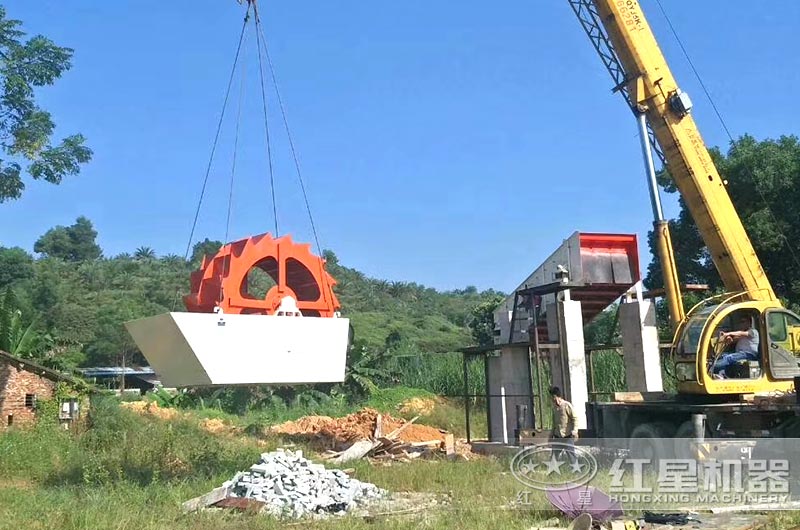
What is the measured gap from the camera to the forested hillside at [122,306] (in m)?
35.5

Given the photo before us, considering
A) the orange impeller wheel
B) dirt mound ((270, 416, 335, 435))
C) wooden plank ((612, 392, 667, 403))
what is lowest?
dirt mound ((270, 416, 335, 435))

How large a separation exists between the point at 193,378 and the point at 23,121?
784 cm

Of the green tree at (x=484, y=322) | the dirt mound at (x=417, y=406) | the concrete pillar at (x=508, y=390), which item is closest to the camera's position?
the concrete pillar at (x=508, y=390)

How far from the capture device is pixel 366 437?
1923 cm

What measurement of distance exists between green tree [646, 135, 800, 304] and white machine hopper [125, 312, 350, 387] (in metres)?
15.7

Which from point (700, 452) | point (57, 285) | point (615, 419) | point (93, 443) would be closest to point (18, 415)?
point (93, 443)

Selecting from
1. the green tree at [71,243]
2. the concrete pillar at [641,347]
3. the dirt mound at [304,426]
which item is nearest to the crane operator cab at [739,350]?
the concrete pillar at [641,347]

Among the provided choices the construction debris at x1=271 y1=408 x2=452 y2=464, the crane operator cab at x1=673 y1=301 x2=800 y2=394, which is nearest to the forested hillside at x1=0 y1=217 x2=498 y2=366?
the construction debris at x1=271 y1=408 x2=452 y2=464

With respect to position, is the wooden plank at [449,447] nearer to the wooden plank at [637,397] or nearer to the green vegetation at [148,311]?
the wooden plank at [637,397]

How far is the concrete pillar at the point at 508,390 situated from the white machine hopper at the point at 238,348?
668 cm

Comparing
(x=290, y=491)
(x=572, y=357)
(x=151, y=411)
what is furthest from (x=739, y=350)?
(x=151, y=411)

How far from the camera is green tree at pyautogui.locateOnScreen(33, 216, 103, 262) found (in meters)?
91.4

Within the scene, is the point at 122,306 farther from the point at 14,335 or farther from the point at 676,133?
the point at 676,133

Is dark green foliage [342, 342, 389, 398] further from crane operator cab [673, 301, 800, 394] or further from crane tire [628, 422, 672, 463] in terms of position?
crane operator cab [673, 301, 800, 394]
